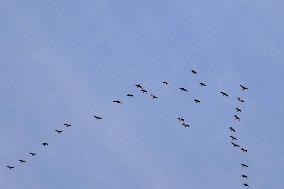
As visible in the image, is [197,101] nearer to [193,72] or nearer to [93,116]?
[193,72]

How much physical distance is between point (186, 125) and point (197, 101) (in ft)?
26.4

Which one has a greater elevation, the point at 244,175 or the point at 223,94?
the point at 223,94

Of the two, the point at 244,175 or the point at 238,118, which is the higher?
the point at 238,118

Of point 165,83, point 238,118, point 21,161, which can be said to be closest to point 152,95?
point 165,83

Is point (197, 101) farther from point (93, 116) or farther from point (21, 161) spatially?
point (21, 161)

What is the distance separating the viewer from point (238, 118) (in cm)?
16050

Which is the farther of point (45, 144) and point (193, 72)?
point (45, 144)

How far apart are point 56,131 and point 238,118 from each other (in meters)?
35.7

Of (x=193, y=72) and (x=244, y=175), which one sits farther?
(x=244, y=175)

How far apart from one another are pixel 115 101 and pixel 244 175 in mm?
28986

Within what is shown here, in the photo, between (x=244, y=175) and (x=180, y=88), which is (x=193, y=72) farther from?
(x=244, y=175)

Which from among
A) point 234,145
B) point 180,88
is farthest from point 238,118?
point 180,88

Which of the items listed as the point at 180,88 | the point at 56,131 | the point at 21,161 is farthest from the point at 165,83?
the point at 21,161

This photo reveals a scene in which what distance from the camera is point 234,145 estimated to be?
6304 inches
